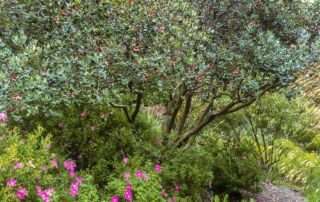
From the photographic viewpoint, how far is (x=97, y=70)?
127 inches

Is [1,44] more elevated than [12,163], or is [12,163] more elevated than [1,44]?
[1,44]

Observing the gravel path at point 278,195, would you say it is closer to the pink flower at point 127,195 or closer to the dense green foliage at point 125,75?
the dense green foliage at point 125,75

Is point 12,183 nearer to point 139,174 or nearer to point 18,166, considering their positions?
point 18,166

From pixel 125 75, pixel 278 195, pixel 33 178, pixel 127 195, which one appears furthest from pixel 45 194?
pixel 278 195

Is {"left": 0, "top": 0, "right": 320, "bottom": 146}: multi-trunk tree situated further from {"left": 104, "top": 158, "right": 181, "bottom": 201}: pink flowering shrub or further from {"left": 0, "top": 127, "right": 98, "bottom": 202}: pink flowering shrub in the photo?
{"left": 104, "top": 158, "right": 181, "bottom": 201}: pink flowering shrub

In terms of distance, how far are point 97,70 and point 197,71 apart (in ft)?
3.44

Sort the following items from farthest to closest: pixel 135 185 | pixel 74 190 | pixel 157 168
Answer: pixel 157 168 < pixel 135 185 < pixel 74 190

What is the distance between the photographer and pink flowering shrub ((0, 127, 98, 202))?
9.34ft

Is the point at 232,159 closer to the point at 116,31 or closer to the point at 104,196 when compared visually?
the point at 104,196

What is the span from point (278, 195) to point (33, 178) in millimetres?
5022

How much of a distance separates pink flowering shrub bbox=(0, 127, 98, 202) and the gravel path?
12.2 ft

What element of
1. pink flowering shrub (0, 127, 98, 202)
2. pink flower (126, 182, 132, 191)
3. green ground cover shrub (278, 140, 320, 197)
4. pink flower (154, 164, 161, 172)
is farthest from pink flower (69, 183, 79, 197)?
green ground cover shrub (278, 140, 320, 197)

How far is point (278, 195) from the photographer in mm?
6816

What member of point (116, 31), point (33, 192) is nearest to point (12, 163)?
point (33, 192)
